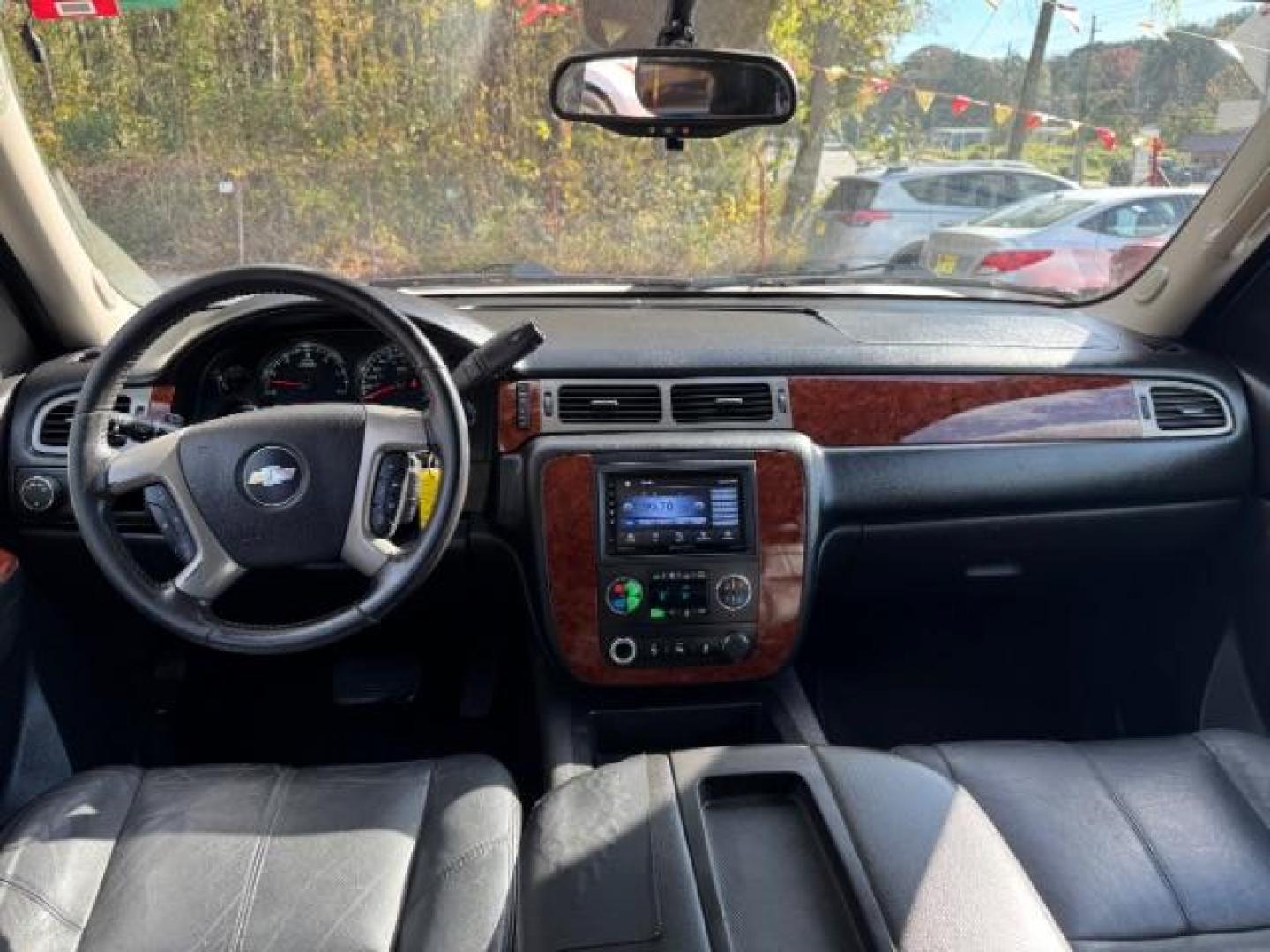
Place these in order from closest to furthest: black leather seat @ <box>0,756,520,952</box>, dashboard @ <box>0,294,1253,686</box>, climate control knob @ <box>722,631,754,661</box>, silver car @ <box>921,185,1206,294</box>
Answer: black leather seat @ <box>0,756,520,952</box>
dashboard @ <box>0,294,1253,686</box>
climate control knob @ <box>722,631,754,661</box>
silver car @ <box>921,185,1206,294</box>

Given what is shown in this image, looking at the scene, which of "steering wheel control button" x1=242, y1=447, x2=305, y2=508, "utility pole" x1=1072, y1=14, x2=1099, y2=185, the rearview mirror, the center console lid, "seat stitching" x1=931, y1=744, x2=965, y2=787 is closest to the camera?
the center console lid

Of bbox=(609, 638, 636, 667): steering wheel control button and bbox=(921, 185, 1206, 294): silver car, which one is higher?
bbox=(921, 185, 1206, 294): silver car

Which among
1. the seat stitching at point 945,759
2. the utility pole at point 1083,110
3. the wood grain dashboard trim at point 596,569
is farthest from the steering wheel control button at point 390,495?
the utility pole at point 1083,110

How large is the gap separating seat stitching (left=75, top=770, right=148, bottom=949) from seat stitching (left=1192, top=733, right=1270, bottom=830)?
2.02 meters

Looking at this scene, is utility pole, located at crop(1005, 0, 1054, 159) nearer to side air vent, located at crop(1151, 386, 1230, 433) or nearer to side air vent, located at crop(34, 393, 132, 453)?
side air vent, located at crop(1151, 386, 1230, 433)

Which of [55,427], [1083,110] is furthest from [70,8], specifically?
[1083,110]

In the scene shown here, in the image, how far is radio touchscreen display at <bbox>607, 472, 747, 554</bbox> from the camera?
245 centimetres

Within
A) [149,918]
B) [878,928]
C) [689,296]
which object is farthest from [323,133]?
[878,928]

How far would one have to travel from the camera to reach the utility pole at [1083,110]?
2809 millimetres

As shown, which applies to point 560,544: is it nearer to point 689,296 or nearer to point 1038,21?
point 689,296

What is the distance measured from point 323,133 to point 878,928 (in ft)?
7.13

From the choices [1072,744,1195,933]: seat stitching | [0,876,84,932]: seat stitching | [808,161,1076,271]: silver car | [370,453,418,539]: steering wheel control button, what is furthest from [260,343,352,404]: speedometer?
[1072,744,1195,933]: seat stitching

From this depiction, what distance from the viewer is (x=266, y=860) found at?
193 centimetres

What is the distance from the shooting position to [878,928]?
143 centimetres
